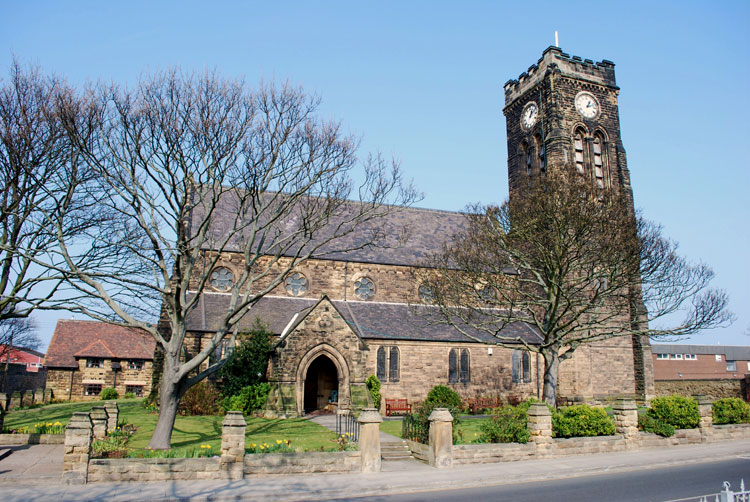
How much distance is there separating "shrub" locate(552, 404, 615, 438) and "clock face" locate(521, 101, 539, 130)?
25.2 metres

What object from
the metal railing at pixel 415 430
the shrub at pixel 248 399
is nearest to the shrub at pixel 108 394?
the shrub at pixel 248 399

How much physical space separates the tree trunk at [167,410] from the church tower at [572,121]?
→ 26.4 meters

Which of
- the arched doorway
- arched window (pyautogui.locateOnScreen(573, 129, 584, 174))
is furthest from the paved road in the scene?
arched window (pyautogui.locateOnScreen(573, 129, 584, 174))

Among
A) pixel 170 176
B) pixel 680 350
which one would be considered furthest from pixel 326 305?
pixel 680 350

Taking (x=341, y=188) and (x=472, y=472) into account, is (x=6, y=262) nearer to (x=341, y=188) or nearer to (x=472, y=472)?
(x=341, y=188)

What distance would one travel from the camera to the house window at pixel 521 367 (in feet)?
101

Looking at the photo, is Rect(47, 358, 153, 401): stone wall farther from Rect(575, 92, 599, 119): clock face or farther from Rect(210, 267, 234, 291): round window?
Rect(575, 92, 599, 119): clock face

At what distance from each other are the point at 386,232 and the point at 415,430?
62.0ft

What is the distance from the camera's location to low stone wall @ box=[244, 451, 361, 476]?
13.6 metres

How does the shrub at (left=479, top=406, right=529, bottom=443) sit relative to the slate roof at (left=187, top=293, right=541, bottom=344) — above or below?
below

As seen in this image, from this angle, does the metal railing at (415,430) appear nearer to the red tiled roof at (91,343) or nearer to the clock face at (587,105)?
the clock face at (587,105)

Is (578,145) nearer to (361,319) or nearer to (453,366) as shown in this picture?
(453,366)

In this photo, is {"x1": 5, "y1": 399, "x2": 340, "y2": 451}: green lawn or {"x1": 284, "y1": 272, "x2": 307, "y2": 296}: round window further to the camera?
{"x1": 284, "y1": 272, "x2": 307, "y2": 296}: round window

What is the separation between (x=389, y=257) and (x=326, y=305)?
26.3 feet
